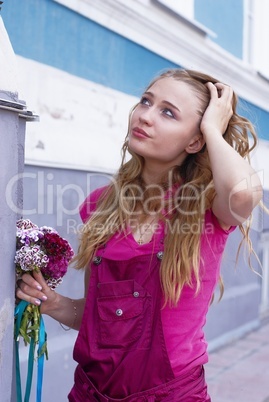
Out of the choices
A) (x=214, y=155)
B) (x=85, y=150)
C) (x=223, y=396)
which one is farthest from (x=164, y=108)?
(x=223, y=396)

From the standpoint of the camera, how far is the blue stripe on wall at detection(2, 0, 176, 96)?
3.73m

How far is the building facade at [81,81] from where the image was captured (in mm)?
3836

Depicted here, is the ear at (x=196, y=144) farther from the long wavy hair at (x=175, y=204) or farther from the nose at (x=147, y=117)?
the nose at (x=147, y=117)

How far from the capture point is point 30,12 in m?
3.78

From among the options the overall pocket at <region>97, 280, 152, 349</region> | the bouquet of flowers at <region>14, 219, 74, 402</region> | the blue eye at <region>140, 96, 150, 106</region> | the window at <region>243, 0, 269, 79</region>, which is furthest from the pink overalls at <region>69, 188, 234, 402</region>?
the window at <region>243, 0, 269, 79</region>

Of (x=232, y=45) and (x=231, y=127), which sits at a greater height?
(x=232, y=45)

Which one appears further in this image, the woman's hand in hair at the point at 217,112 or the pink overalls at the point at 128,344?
the woman's hand in hair at the point at 217,112

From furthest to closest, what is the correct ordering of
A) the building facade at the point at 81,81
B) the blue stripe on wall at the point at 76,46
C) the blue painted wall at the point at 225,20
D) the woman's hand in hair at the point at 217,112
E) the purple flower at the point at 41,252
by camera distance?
the blue painted wall at the point at 225,20 → the building facade at the point at 81,81 → the blue stripe on wall at the point at 76,46 → the woman's hand in hair at the point at 217,112 → the purple flower at the point at 41,252

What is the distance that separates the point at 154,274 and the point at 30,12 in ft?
7.58

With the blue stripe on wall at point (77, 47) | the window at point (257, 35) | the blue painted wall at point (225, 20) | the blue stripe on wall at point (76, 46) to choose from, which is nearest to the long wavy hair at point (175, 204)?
the blue stripe on wall at point (77, 47)

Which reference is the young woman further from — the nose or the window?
the window

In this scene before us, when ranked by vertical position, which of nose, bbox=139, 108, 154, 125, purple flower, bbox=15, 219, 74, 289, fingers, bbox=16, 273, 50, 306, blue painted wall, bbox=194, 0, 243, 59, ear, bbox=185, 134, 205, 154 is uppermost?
blue painted wall, bbox=194, 0, 243, 59

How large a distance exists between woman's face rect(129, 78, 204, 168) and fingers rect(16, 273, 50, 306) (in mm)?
522

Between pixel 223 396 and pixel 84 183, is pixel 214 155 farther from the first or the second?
pixel 223 396
